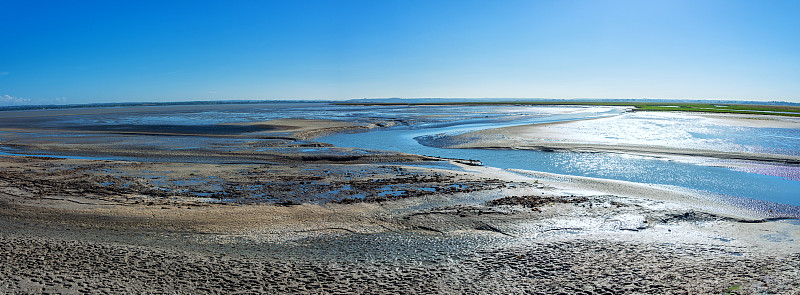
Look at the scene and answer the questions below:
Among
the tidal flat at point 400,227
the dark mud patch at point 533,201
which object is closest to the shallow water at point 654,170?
the tidal flat at point 400,227

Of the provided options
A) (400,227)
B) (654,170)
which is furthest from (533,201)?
(654,170)

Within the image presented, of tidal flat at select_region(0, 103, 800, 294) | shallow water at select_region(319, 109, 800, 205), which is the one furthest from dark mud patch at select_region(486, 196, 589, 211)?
shallow water at select_region(319, 109, 800, 205)

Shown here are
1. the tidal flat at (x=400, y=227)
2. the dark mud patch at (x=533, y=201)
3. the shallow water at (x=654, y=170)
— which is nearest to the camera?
the tidal flat at (x=400, y=227)

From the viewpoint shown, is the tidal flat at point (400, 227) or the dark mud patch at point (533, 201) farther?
the dark mud patch at point (533, 201)

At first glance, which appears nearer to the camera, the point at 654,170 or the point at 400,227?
the point at 400,227

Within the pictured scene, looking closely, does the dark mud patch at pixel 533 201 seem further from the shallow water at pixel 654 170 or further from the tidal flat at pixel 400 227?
the shallow water at pixel 654 170

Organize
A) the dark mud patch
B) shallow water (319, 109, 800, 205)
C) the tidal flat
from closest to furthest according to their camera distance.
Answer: the tidal flat
the dark mud patch
shallow water (319, 109, 800, 205)

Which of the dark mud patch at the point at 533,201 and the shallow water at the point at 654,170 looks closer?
the dark mud patch at the point at 533,201

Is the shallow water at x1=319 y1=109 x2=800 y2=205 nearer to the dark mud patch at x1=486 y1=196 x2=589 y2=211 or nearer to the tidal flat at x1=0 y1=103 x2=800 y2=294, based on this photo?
the tidal flat at x1=0 y1=103 x2=800 y2=294

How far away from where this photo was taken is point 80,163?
64.7 feet

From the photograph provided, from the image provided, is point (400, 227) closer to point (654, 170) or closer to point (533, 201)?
point (533, 201)

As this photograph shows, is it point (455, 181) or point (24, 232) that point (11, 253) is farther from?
point (455, 181)

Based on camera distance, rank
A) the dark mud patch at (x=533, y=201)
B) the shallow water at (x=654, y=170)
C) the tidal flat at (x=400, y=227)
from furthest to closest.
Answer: the shallow water at (x=654, y=170) → the dark mud patch at (x=533, y=201) → the tidal flat at (x=400, y=227)

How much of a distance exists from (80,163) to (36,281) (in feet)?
52.6
